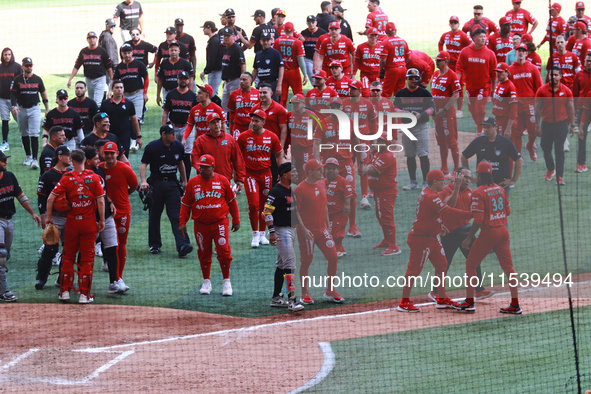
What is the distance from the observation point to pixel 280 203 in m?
10.0

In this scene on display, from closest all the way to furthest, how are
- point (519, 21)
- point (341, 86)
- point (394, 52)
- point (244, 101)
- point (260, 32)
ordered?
point (244, 101) → point (341, 86) → point (394, 52) → point (260, 32) → point (519, 21)

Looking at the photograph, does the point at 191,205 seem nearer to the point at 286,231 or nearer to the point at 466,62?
the point at 286,231

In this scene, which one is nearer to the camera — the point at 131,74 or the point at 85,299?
the point at 85,299

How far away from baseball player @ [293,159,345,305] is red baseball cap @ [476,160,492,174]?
1.77 m

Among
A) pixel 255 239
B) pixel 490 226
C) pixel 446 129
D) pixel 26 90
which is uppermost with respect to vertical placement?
pixel 26 90

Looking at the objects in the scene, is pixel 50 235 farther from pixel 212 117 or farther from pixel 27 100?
pixel 27 100

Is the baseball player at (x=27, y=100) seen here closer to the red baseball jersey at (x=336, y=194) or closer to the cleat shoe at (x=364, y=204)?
the cleat shoe at (x=364, y=204)

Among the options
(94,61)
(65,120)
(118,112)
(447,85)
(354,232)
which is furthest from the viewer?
(94,61)

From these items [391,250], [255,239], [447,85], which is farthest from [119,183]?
[447,85]

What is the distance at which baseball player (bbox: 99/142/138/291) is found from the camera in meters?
10.7

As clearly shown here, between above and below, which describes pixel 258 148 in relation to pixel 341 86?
below

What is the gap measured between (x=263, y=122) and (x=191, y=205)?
1.77m

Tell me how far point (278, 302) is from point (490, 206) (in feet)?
8.71

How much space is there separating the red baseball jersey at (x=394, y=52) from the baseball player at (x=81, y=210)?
7.23 meters
